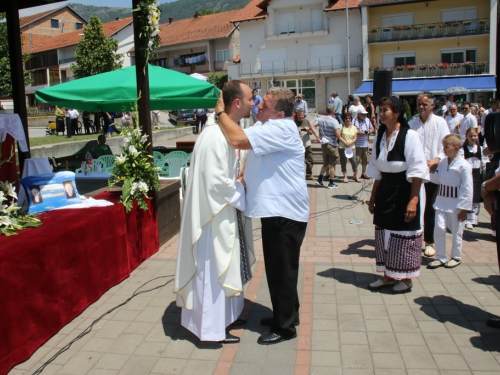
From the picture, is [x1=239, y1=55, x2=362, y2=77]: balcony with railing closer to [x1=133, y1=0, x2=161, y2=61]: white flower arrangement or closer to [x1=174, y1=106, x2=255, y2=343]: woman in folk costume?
[x1=133, y1=0, x2=161, y2=61]: white flower arrangement

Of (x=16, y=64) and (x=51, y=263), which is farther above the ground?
(x=16, y=64)

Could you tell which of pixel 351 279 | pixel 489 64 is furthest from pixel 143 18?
pixel 489 64

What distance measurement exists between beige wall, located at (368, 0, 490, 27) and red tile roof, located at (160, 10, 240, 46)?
16908 millimetres

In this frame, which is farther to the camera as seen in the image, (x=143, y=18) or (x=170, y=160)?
(x=170, y=160)

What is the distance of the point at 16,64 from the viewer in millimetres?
7469

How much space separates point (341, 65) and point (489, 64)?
36.6 feet

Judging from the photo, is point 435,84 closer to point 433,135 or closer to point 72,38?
point 433,135

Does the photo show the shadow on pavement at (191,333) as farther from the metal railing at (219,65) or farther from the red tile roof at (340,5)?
the metal railing at (219,65)

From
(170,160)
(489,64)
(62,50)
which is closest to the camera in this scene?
(170,160)

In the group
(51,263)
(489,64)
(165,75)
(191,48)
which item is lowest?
(51,263)

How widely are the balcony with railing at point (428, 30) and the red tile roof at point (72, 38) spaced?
1229 inches

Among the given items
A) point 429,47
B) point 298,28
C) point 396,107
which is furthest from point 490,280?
point 298,28

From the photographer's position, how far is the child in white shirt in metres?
5.71

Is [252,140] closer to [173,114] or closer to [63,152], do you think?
[63,152]
